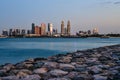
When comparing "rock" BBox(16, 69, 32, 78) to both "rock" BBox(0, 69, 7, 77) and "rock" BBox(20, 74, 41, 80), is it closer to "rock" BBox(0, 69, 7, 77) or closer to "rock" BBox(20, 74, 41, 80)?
"rock" BBox(20, 74, 41, 80)

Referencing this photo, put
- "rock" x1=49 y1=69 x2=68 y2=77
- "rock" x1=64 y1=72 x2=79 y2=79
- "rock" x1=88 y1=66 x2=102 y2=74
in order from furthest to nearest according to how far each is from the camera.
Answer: "rock" x1=88 y1=66 x2=102 y2=74
"rock" x1=49 y1=69 x2=68 y2=77
"rock" x1=64 y1=72 x2=79 y2=79

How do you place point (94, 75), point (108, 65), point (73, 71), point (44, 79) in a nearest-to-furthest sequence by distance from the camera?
point (44, 79) < point (94, 75) < point (73, 71) < point (108, 65)

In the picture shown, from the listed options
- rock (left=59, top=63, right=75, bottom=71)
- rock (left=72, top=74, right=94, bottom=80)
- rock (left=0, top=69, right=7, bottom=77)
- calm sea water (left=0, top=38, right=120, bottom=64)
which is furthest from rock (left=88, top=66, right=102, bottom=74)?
calm sea water (left=0, top=38, right=120, bottom=64)

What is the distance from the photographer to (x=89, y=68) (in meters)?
8.13

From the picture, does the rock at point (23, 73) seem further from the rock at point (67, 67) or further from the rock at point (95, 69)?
the rock at point (95, 69)

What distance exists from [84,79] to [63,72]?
649 mm

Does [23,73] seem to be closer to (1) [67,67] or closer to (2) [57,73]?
(2) [57,73]

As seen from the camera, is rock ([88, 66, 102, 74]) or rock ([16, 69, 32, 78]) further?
rock ([88, 66, 102, 74])

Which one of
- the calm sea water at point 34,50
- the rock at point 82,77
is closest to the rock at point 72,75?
the rock at point 82,77

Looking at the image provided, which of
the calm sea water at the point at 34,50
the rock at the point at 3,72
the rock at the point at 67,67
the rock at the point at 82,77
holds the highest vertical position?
the rock at the point at 67,67

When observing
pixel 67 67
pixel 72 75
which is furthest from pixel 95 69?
pixel 72 75

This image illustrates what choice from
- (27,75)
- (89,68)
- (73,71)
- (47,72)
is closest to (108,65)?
(89,68)

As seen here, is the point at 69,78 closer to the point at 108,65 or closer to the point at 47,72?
the point at 47,72

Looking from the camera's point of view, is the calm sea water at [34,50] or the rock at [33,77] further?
the calm sea water at [34,50]
